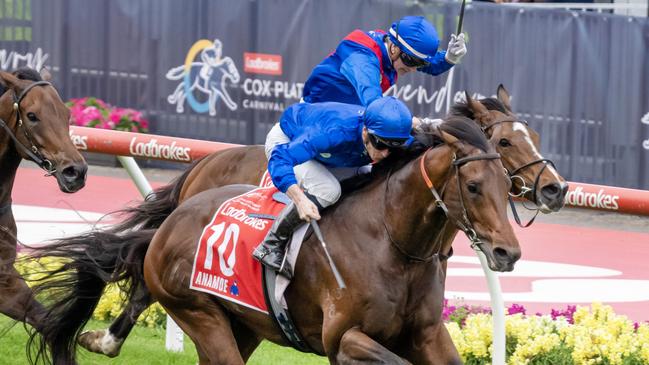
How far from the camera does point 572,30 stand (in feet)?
44.8

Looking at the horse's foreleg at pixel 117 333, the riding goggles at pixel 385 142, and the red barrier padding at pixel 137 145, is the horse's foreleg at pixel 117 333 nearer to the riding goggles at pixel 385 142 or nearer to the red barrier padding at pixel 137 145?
the red barrier padding at pixel 137 145

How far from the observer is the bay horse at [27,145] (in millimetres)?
7324

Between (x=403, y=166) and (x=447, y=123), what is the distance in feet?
1.00

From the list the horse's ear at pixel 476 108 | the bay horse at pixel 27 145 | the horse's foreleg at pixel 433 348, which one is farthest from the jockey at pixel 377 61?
the bay horse at pixel 27 145

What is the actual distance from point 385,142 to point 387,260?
49 centimetres

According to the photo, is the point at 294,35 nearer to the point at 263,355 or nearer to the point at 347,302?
the point at 263,355

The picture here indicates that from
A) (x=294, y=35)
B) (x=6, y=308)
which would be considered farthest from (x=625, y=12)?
(x=6, y=308)

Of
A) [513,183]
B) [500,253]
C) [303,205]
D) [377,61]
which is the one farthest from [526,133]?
[500,253]

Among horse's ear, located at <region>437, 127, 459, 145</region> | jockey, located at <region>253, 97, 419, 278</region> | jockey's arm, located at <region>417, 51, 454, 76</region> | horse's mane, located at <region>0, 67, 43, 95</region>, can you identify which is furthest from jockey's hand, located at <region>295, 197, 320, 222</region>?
horse's mane, located at <region>0, 67, 43, 95</region>

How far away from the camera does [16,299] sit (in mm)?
7266

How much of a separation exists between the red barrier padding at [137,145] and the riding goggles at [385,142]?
2.66m

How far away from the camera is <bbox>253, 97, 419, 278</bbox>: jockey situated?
561cm

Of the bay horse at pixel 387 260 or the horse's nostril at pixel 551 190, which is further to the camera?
the horse's nostril at pixel 551 190

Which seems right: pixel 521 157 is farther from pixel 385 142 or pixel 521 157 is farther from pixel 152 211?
pixel 152 211
